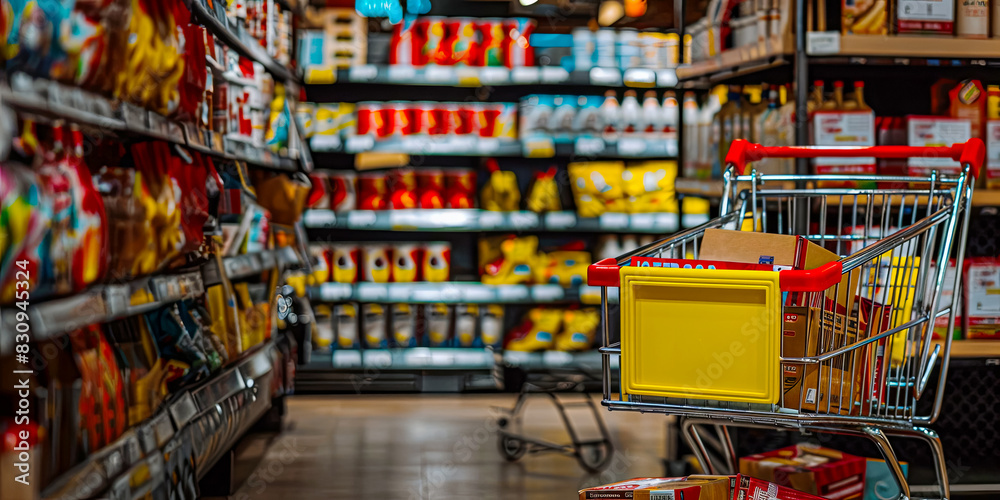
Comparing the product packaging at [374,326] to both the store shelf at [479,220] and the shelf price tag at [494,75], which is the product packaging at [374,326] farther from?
the shelf price tag at [494,75]

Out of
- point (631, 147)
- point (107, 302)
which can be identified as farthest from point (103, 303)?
point (631, 147)

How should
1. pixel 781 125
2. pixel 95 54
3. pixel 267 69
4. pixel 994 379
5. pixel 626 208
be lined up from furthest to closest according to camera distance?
1. pixel 626 208
2. pixel 267 69
3. pixel 994 379
4. pixel 781 125
5. pixel 95 54

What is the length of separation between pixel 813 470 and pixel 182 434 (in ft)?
5.04

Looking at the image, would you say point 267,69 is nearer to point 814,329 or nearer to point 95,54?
point 95,54

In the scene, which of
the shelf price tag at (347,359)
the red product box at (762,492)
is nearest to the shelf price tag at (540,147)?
the shelf price tag at (347,359)

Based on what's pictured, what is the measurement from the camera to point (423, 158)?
4.61 meters

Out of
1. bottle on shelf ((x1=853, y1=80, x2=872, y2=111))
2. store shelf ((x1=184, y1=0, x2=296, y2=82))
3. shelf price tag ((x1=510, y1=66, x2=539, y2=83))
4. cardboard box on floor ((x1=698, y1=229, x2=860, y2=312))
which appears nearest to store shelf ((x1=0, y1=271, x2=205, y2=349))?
store shelf ((x1=184, y1=0, x2=296, y2=82))

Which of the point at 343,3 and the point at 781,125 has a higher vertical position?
the point at 343,3

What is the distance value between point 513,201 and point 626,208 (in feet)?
1.90

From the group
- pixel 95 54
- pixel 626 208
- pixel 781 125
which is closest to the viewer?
pixel 95 54

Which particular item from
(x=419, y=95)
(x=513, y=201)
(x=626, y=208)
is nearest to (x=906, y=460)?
(x=626, y=208)

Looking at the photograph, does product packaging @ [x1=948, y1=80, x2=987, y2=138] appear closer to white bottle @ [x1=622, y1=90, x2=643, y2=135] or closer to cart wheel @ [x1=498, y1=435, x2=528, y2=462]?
cart wheel @ [x1=498, y1=435, x2=528, y2=462]

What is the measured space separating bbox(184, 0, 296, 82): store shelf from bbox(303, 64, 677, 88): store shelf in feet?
1.35

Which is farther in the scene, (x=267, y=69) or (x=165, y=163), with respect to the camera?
(x=267, y=69)
